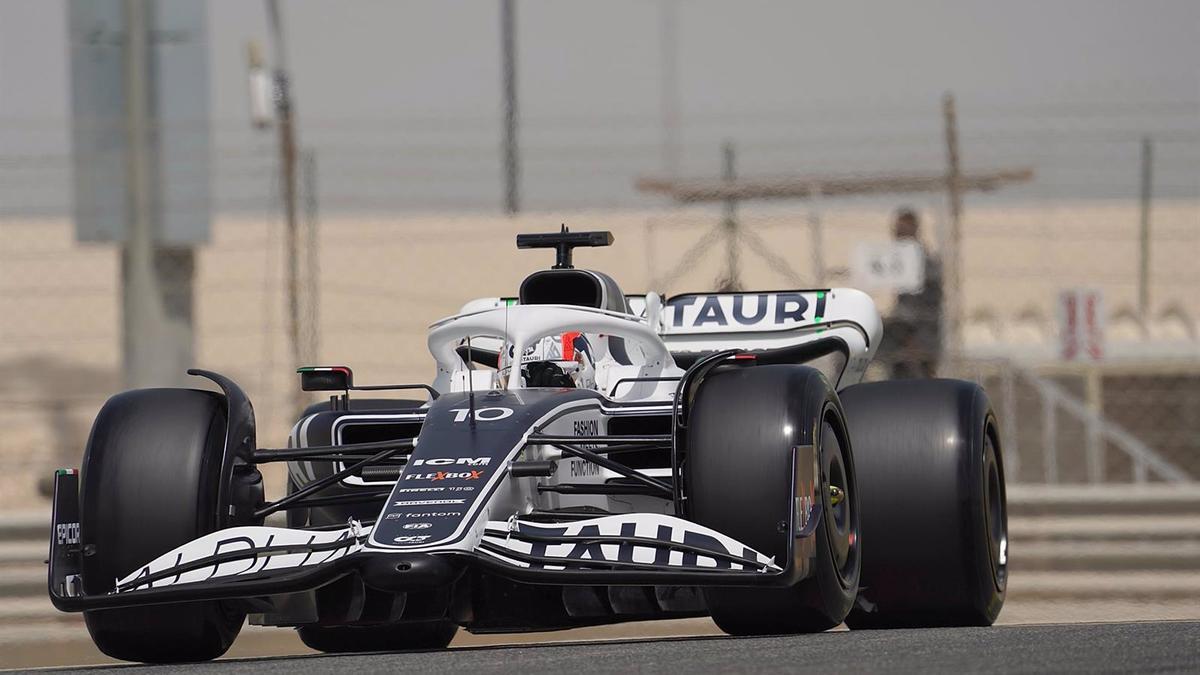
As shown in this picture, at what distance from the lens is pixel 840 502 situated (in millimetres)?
6480

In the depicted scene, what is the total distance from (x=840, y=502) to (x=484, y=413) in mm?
1180

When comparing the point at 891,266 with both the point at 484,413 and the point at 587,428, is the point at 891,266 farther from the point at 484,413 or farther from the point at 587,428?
the point at 484,413

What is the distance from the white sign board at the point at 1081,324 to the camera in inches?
510

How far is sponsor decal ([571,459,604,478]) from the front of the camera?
21.7 ft

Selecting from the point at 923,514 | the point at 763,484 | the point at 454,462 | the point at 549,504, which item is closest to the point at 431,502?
the point at 454,462

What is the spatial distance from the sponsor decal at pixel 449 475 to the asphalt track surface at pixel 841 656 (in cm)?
49

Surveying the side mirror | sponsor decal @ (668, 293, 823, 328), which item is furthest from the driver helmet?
sponsor decal @ (668, 293, 823, 328)

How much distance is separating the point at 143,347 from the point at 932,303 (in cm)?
454

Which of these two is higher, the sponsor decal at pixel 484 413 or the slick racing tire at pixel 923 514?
the sponsor decal at pixel 484 413

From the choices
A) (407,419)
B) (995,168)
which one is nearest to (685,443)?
(407,419)

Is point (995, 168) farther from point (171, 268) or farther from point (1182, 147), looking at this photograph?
point (171, 268)

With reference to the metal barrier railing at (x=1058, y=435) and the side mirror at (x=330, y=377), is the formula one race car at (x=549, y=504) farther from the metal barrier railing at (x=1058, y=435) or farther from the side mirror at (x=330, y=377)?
the metal barrier railing at (x=1058, y=435)

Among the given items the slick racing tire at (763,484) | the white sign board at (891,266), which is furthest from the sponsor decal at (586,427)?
the white sign board at (891,266)

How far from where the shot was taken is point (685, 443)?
19.9 feet
